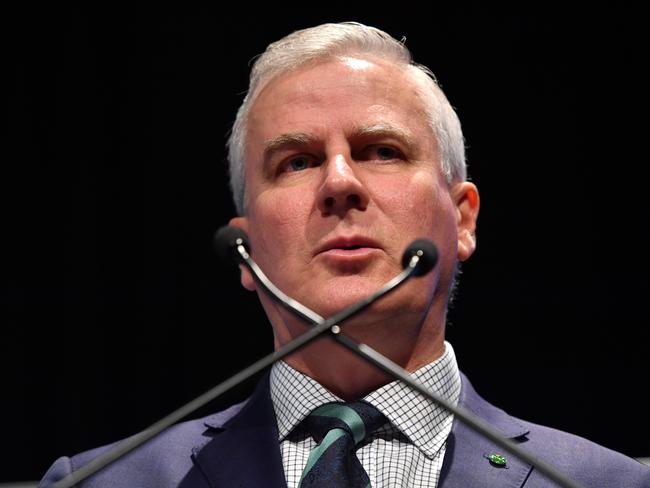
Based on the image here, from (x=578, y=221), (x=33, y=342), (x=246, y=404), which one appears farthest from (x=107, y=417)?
(x=578, y=221)

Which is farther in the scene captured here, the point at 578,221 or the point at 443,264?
the point at 578,221

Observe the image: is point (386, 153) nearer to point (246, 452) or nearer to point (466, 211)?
point (466, 211)

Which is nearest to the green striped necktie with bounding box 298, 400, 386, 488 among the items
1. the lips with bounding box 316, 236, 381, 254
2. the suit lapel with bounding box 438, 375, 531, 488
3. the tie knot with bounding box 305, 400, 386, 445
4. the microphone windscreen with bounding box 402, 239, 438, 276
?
the tie knot with bounding box 305, 400, 386, 445

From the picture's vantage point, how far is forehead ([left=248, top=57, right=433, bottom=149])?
1.90 metres

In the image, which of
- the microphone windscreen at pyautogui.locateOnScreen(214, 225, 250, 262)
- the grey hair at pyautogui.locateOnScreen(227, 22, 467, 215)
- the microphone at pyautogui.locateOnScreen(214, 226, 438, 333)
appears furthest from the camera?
the grey hair at pyautogui.locateOnScreen(227, 22, 467, 215)

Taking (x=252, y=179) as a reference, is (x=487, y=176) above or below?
below

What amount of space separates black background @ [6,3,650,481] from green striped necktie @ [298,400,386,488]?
30.4 inches

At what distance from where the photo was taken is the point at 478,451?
1.80 m

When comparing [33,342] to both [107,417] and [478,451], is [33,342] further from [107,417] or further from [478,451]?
[478,451]

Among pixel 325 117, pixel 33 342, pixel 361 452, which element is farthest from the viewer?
pixel 33 342

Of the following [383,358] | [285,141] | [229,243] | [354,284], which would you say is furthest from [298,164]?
[383,358]

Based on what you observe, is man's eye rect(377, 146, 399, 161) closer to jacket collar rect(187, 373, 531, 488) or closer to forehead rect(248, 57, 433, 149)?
forehead rect(248, 57, 433, 149)

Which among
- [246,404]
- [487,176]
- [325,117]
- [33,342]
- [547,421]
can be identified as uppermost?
[325,117]

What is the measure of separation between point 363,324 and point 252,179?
37cm
